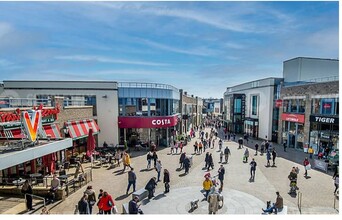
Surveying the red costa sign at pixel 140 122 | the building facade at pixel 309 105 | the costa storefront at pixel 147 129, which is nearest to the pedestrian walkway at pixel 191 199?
the red costa sign at pixel 140 122

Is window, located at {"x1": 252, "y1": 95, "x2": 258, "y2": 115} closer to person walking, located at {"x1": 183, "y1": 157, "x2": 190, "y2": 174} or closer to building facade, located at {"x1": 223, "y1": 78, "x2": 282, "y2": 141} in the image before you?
building facade, located at {"x1": 223, "y1": 78, "x2": 282, "y2": 141}

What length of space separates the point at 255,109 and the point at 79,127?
83.3 ft

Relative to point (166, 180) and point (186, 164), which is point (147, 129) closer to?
point (186, 164)

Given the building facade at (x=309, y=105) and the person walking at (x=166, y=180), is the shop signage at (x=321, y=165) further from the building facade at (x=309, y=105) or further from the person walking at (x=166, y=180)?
the person walking at (x=166, y=180)

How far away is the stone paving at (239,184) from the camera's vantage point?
10.7 metres

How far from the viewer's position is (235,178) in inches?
585

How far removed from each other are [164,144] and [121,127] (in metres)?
5.15

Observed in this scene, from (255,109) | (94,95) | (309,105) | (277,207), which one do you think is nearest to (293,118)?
(309,105)

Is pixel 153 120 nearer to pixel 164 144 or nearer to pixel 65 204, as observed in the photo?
pixel 164 144

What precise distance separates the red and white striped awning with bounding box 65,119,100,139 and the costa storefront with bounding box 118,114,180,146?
322 cm

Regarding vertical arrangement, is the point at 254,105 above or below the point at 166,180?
above

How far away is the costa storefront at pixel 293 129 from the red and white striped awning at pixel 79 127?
2127 centimetres

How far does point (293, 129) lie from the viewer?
1034 inches

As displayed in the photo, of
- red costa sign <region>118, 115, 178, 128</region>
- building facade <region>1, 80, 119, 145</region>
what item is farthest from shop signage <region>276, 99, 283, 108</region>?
building facade <region>1, 80, 119, 145</region>
